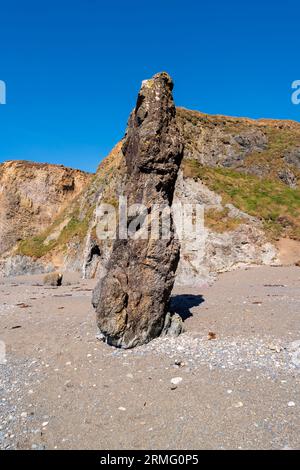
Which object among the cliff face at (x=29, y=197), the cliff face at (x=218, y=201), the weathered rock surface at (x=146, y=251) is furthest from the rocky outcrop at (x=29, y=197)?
the weathered rock surface at (x=146, y=251)

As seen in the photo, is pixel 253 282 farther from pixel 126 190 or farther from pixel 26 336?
pixel 26 336

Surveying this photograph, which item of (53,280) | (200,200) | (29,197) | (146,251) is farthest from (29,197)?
(146,251)

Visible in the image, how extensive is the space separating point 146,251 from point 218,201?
22.3 metres

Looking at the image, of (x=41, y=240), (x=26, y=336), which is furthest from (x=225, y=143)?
(x=26, y=336)

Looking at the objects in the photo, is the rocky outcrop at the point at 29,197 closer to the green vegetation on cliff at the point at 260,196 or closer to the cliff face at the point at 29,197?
the cliff face at the point at 29,197

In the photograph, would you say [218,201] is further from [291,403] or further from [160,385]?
[291,403]

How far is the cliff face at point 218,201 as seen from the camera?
27.7m

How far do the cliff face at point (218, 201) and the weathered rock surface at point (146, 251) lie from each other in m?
10.9

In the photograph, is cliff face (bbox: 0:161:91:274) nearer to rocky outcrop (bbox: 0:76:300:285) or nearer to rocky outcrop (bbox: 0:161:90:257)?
rocky outcrop (bbox: 0:161:90:257)

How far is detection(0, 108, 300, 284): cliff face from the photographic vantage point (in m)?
27.7

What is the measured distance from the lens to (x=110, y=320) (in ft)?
32.3

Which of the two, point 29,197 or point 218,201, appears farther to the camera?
point 29,197

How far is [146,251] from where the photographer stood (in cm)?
1069

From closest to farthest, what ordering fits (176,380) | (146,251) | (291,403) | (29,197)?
(291,403) → (176,380) → (146,251) → (29,197)
